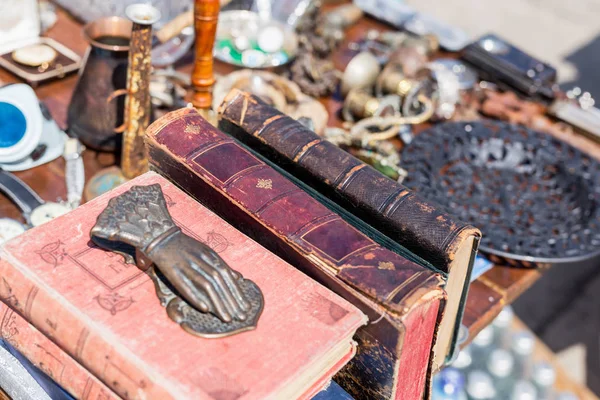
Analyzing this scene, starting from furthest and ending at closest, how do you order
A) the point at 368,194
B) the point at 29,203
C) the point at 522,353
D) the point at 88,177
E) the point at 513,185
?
the point at 522,353 → the point at 513,185 → the point at 88,177 → the point at 29,203 → the point at 368,194

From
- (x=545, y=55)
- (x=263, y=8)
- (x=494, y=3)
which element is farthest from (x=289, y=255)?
(x=494, y=3)

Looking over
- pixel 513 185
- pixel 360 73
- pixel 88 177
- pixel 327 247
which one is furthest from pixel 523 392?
pixel 88 177

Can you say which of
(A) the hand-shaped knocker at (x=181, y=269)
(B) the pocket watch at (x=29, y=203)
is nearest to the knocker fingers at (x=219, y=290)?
(A) the hand-shaped knocker at (x=181, y=269)

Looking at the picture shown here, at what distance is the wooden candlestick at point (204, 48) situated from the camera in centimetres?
110

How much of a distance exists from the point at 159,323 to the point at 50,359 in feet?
0.53

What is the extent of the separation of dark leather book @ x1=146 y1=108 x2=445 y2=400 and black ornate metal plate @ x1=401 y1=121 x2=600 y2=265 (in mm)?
420

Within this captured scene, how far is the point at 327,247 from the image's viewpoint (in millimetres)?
771

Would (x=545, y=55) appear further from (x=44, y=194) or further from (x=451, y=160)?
(x=44, y=194)

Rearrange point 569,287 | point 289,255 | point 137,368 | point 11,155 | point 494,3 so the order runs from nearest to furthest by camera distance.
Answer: point 137,368 < point 289,255 < point 11,155 < point 569,287 < point 494,3

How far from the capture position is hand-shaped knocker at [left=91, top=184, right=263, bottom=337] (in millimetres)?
707

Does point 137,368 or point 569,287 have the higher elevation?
point 137,368

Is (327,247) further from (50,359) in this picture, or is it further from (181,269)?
(50,359)

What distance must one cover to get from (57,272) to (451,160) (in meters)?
0.85

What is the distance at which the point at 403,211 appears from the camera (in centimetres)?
85
